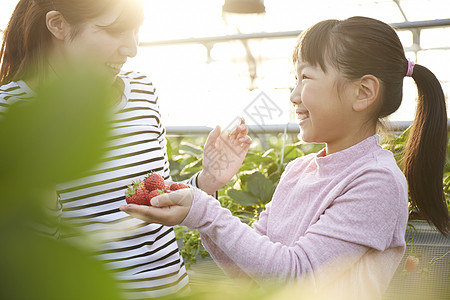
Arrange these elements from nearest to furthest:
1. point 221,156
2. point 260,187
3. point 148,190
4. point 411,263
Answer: point 148,190 < point 221,156 < point 411,263 < point 260,187

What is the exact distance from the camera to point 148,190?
3.14ft

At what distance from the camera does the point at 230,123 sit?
1.33m

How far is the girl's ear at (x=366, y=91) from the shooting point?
1.01 m

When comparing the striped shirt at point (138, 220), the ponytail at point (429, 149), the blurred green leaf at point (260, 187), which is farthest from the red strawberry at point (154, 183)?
the blurred green leaf at point (260, 187)

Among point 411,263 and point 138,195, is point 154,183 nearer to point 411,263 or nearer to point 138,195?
point 138,195

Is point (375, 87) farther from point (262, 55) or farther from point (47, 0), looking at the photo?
point (262, 55)

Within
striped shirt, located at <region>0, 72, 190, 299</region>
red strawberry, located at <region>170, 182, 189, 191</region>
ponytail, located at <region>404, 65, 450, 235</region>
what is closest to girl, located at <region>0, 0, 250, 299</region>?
striped shirt, located at <region>0, 72, 190, 299</region>

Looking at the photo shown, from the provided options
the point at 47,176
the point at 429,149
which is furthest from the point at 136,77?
the point at 47,176

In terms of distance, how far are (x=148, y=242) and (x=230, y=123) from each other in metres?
0.39

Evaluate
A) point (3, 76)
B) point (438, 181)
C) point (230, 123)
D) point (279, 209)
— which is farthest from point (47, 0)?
point (438, 181)

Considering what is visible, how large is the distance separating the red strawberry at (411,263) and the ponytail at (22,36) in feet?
3.79

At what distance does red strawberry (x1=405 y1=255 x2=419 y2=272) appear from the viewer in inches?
56.8

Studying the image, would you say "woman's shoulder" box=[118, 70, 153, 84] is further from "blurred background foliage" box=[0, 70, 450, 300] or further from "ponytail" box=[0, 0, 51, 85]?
"blurred background foliage" box=[0, 70, 450, 300]

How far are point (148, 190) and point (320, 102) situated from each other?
0.39 m
